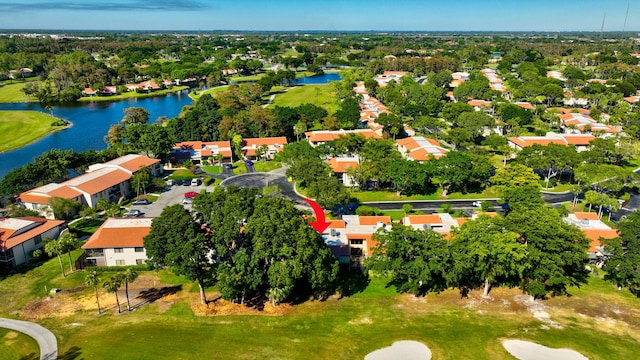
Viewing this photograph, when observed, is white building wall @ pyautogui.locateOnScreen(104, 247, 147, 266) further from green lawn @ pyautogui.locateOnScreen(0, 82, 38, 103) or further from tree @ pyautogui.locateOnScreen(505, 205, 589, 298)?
green lawn @ pyautogui.locateOnScreen(0, 82, 38, 103)

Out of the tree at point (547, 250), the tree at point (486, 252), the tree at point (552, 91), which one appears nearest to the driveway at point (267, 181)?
the tree at point (486, 252)

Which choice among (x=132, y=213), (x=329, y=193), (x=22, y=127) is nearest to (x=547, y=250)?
(x=329, y=193)

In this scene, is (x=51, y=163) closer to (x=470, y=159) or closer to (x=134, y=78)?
(x=470, y=159)

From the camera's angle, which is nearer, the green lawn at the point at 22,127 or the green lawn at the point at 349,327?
the green lawn at the point at 349,327

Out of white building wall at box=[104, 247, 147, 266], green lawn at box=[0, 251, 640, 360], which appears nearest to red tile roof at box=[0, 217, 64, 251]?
green lawn at box=[0, 251, 640, 360]

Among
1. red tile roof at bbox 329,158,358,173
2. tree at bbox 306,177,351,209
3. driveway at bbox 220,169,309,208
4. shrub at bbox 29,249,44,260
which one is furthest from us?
red tile roof at bbox 329,158,358,173

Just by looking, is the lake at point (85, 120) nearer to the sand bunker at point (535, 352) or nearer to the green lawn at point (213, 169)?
the green lawn at point (213, 169)

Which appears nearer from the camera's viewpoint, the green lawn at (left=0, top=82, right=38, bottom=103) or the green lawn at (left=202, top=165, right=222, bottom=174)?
the green lawn at (left=202, top=165, right=222, bottom=174)

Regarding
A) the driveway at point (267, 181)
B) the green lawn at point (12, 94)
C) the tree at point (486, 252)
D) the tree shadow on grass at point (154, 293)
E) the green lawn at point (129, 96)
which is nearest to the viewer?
the tree at point (486, 252)
